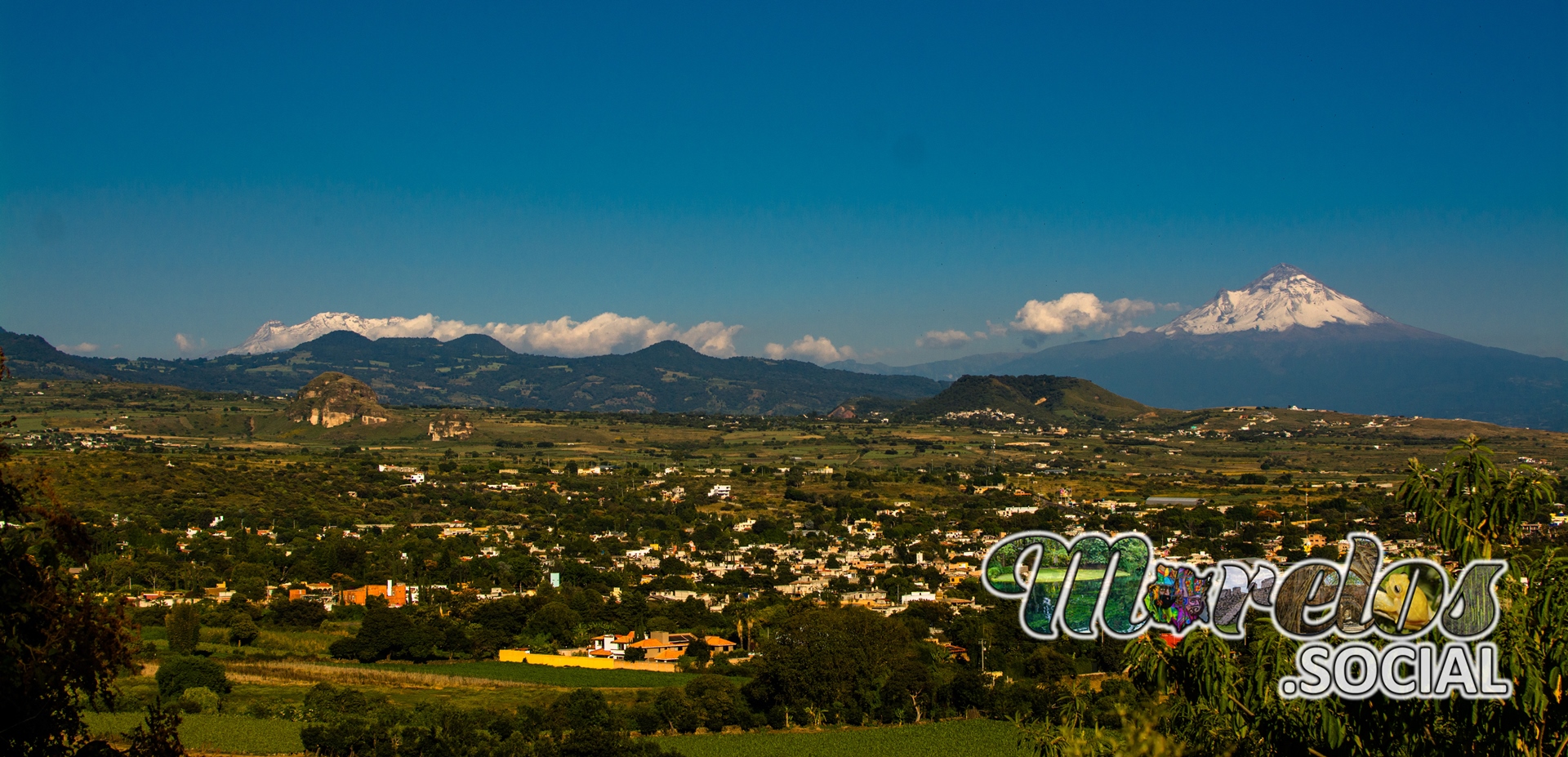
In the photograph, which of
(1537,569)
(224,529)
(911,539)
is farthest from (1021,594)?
(224,529)

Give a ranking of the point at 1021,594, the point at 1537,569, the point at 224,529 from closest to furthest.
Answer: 1. the point at 1537,569
2. the point at 1021,594
3. the point at 224,529

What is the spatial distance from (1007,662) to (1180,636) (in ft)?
88.2

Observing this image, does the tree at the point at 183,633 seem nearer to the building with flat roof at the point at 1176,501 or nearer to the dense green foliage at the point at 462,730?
the dense green foliage at the point at 462,730

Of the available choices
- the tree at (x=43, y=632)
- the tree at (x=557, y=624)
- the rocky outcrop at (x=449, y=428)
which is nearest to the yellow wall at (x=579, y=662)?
the tree at (x=557, y=624)

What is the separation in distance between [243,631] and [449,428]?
3972 inches

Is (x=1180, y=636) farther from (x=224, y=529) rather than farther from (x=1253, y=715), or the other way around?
(x=224, y=529)

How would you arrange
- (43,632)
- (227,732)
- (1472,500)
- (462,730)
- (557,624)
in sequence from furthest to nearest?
1. (557,624)
2. (227,732)
3. (462,730)
4. (43,632)
5. (1472,500)

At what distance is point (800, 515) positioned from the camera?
253 ft

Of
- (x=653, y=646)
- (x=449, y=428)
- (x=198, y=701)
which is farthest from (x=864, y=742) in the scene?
(x=449, y=428)

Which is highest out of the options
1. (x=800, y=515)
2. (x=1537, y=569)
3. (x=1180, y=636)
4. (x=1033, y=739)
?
(x=1537, y=569)

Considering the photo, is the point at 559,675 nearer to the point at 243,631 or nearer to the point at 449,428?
the point at 243,631

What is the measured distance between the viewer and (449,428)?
13462 centimetres

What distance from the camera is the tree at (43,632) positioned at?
707 centimetres

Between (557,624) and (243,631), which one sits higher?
(243,631)
